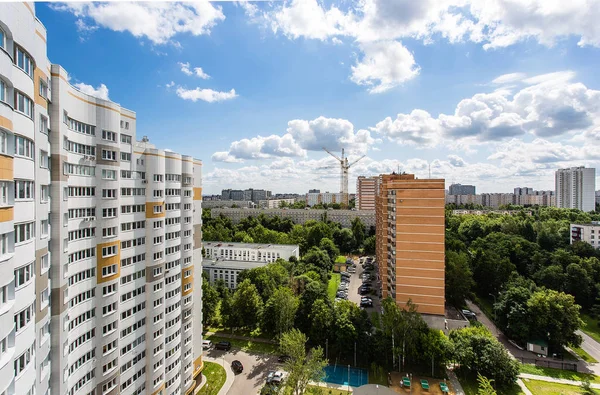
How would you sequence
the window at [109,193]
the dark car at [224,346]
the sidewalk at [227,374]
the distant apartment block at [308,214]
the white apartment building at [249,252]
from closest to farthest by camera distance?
the window at [109,193] → the sidewalk at [227,374] → the dark car at [224,346] → the white apartment building at [249,252] → the distant apartment block at [308,214]

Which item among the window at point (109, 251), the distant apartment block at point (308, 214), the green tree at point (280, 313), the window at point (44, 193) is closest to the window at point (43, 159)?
the window at point (44, 193)

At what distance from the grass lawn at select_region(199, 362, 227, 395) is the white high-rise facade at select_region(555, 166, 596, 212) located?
142 metres

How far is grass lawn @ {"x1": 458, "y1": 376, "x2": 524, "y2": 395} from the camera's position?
24.5 m

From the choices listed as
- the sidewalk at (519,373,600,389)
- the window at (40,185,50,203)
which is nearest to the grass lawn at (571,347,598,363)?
the sidewalk at (519,373,600,389)

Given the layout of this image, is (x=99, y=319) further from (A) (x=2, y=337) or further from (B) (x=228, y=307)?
(B) (x=228, y=307)

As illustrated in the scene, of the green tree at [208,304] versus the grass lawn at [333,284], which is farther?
the grass lawn at [333,284]

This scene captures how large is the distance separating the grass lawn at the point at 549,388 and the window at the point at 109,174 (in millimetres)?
34943

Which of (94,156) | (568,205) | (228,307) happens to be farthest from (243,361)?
(568,205)

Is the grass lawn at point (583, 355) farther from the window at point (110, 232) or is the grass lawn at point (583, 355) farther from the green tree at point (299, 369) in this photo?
the window at point (110, 232)

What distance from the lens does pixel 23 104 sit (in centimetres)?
917

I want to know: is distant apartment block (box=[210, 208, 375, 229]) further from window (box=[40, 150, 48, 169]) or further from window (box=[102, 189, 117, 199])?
window (box=[40, 150, 48, 169])

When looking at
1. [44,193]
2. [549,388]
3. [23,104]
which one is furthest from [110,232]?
[549,388]

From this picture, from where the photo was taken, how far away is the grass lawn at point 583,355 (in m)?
29.3

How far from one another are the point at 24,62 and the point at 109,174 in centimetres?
917
